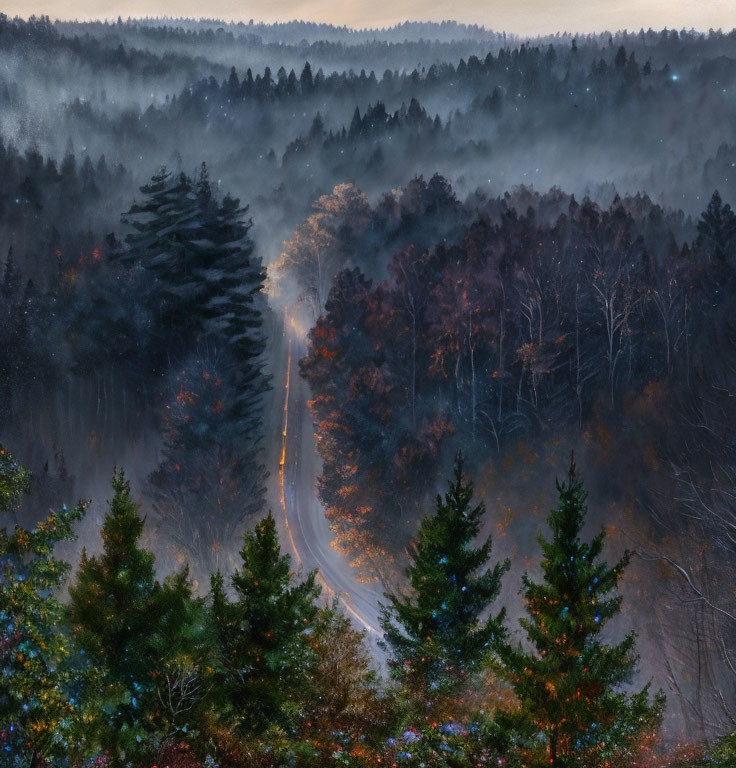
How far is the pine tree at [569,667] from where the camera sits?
1472 cm

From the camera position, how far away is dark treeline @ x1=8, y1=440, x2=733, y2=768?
48.4ft

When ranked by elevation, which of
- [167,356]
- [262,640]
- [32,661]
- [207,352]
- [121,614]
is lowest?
[32,661]

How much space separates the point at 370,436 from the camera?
53688 millimetres

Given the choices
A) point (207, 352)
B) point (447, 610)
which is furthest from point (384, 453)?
point (447, 610)

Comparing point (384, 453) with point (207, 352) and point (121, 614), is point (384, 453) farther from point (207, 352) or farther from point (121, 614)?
point (121, 614)

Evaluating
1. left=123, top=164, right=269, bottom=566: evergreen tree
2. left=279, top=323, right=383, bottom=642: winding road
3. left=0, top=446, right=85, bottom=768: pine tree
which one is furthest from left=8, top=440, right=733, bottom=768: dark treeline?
left=123, top=164, right=269, bottom=566: evergreen tree

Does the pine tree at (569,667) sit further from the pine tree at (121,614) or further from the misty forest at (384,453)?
the pine tree at (121,614)

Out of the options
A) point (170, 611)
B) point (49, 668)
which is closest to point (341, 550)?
point (170, 611)

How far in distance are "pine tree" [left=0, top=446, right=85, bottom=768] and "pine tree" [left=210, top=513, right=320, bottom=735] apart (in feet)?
16.7

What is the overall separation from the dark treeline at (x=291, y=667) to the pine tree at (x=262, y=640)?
33mm

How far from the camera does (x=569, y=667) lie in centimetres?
1479

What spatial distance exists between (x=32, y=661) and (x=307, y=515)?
46015 millimetres

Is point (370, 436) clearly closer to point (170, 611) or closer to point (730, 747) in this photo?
point (170, 611)

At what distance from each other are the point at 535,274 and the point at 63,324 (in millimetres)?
38290
